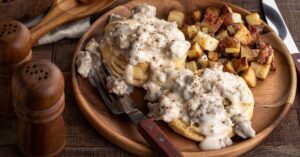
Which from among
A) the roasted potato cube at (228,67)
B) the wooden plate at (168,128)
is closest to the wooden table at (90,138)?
the wooden plate at (168,128)

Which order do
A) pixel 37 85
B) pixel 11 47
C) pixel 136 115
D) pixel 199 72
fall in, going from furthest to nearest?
pixel 199 72 → pixel 136 115 → pixel 11 47 → pixel 37 85

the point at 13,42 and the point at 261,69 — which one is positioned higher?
the point at 13,42

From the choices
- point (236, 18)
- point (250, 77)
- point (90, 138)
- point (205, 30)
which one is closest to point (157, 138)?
point (90, 138)

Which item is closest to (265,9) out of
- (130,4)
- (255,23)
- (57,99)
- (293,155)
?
(255,23)

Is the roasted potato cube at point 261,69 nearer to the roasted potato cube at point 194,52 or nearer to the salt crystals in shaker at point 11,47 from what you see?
the roasted potato cube at point 194,52

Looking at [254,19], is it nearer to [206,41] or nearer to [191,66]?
[206,41]

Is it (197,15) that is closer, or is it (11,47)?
(11,47)

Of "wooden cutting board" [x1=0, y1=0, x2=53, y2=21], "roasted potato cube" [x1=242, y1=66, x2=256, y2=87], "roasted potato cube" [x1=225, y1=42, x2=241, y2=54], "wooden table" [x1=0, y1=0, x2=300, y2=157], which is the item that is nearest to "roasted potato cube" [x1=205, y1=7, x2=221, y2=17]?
"roasted potato cube" [x1=225, y1=42, x2=241, y2=54]

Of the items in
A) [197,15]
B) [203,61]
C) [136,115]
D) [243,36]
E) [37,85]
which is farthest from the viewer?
[197,15]

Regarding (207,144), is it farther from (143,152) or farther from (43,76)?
(43,76)
